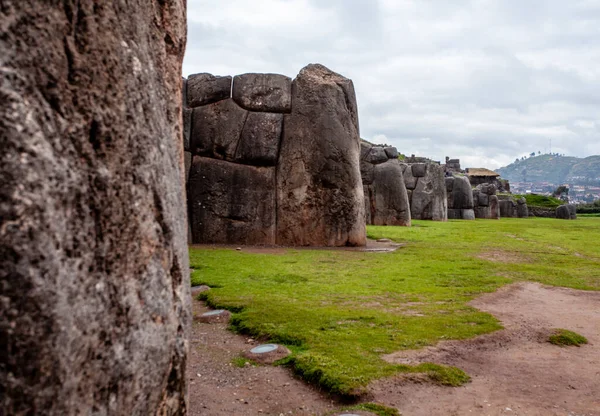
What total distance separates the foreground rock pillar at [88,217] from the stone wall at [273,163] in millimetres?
10577

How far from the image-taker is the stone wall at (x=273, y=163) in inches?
521

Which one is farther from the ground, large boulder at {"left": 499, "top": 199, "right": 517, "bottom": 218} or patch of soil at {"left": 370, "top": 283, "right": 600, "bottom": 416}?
large boulder at {"left": 499, "top": 199, "right": 517, "bottom": 218}

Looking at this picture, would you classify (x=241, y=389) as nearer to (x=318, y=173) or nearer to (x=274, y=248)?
(x=274, y=248)

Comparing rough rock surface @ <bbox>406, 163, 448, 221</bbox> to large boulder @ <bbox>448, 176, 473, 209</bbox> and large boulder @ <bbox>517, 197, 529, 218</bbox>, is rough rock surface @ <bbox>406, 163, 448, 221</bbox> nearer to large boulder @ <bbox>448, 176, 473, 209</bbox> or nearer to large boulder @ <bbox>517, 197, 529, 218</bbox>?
A: large boulder @ <bbox>448, 176, 473, 209</bbox>

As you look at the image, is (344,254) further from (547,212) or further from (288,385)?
(547,212)

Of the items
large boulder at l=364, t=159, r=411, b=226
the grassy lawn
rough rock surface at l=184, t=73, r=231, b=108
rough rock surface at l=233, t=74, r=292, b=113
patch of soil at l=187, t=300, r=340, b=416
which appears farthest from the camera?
large boulder at l=364, t=159, r=411, b=226

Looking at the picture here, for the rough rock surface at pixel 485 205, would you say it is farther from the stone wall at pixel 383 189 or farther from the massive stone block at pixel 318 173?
the massive stone block at pixel 318 173

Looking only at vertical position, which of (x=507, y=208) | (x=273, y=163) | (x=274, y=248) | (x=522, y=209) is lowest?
(x=274, y=248)

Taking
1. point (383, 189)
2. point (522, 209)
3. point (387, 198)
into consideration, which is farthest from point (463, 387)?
point (522, 209)

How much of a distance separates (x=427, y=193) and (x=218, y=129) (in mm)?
18076

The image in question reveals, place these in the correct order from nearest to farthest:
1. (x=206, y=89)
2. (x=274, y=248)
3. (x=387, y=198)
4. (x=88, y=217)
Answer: (x=88, y=217), (x=274, y=248), (x=206, y=89), (x=387, y=198)

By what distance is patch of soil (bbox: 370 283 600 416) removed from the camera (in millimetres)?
4008

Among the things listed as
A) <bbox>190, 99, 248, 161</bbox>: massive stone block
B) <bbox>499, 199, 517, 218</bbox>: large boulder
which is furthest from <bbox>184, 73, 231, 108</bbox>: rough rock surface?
<bbox>499, 199, 517, 218</bbox>: large boulder

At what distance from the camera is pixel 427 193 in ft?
95.1
